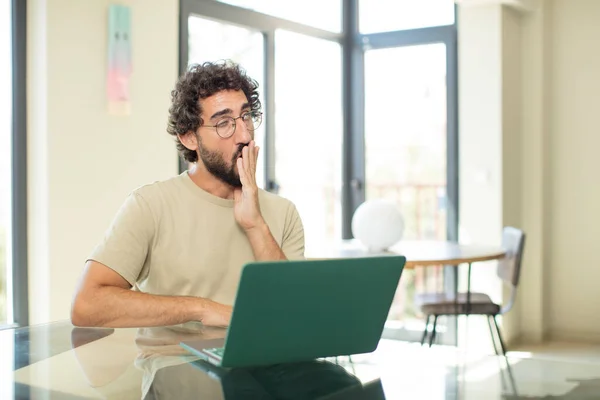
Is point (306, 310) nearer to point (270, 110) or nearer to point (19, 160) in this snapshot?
point (19, 160)

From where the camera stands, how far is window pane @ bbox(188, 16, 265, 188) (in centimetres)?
451

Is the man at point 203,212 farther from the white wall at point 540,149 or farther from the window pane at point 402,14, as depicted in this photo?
the window pane at point 402,14

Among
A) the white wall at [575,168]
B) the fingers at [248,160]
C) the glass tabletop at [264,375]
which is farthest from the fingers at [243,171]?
the white wall at [575,168]

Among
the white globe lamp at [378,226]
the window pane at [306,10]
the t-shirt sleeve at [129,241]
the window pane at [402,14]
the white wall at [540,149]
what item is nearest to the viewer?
the t-shirt sleeve at [129,241]

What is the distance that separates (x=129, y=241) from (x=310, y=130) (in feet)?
12.2

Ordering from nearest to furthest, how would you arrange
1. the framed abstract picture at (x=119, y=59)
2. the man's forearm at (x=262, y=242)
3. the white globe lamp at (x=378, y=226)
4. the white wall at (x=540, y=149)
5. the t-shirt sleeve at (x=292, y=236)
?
1. the man's forearm at (x=262, y=242)
2. the t-shirt sleeve at (x=292, y=236)
3. the framed abstract picture at (x=119, y=59)
4. the white globe lamp at (x=378, y=226)
5. the white wall at (x=540, y=149)

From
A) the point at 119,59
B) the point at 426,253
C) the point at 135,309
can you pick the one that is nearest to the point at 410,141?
the point at 426,253

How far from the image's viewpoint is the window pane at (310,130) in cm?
528

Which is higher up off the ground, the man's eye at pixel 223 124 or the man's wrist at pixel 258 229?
the man's eye at pixel 223 124

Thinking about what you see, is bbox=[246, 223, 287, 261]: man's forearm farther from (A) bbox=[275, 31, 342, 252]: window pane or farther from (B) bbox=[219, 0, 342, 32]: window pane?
(A) bbox=[275, 31, 342, 252]: window pane

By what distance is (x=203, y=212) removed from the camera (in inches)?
82.1

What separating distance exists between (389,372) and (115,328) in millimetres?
678

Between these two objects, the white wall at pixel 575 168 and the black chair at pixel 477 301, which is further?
the white wall at pixel 575 168

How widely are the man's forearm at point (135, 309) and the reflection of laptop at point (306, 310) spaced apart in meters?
0.29
